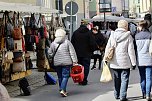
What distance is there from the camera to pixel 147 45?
9.55m

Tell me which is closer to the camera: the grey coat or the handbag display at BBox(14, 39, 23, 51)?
the grey coat

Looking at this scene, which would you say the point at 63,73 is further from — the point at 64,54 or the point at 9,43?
the point at 9,43

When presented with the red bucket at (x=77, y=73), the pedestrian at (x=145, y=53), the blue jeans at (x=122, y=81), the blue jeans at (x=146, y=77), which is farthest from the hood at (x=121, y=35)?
the red bucket at (x=77, y=73)

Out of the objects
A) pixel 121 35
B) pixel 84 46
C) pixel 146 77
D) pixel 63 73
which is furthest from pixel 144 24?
pixel 84 46

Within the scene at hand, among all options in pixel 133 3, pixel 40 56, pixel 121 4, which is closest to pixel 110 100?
pixel 40 56

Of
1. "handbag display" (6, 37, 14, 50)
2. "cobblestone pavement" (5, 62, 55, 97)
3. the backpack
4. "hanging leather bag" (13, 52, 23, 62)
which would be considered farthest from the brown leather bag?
"cobblestone pavement" (5, 62, 55, 97)

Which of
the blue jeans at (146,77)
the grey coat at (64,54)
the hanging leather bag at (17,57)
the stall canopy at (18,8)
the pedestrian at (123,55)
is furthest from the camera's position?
the hanging leather bag at (17,57)

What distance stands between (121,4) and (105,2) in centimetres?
1384

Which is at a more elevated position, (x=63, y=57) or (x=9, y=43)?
(x=9, y=43)

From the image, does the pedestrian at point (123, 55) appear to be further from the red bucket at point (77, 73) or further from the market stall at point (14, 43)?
the market stall at point (14, 43)

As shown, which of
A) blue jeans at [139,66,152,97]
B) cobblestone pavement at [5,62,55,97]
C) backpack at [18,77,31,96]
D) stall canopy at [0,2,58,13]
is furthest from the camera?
cobblestone pavement at [5,62,55,97]

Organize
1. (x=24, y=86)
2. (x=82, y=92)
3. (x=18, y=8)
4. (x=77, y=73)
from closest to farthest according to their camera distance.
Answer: (x=24, y=86) → (x=82, y=92) → (x=18, y=8) → (x=77, y=73)

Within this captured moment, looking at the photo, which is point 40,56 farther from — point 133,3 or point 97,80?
point 133,3

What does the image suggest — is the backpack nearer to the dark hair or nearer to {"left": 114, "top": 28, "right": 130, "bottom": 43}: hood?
{"left": 114, "top": 28, "right": 130, "bottom": 43}: hood
